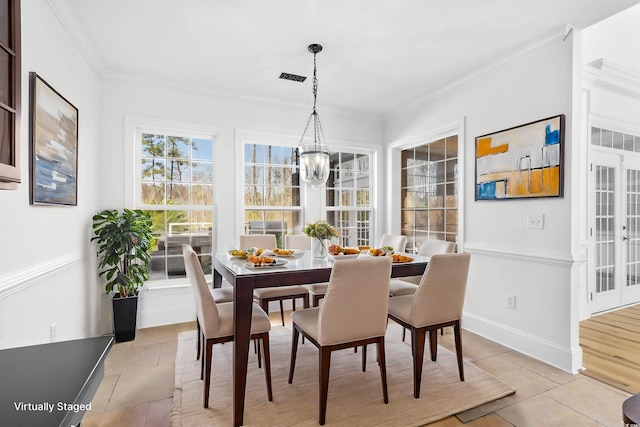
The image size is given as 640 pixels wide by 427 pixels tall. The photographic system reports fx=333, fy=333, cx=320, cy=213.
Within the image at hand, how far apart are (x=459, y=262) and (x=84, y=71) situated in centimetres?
351

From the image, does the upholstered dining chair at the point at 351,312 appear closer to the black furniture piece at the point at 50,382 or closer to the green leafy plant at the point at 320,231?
the green leafy plant at the point at 320,231

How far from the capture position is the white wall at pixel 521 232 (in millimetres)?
2658

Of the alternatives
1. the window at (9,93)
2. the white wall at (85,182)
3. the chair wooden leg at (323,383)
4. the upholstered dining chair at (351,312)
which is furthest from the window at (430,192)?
the window at (9,93)

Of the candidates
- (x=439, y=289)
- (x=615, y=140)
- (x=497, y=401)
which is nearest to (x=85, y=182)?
(x=439, y=289)

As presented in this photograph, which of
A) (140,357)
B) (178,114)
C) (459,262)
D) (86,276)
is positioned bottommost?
(140,357)

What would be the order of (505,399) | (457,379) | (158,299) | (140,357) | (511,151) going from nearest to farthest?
(505,399), (457,379), (140,357), (511,151), (158,299)

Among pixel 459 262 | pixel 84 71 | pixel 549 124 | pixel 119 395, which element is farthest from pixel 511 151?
pixel 84 71

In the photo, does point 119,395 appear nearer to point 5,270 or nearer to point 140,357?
point 140,357

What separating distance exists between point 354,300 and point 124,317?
2.46 meters

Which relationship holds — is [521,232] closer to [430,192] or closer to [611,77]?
[430,192]

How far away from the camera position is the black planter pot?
3191 millimetres

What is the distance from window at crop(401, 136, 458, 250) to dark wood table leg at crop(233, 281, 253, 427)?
2.74 m

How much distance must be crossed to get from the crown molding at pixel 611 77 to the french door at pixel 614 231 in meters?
0.75

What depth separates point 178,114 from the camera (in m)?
3.76
